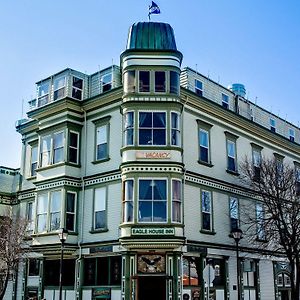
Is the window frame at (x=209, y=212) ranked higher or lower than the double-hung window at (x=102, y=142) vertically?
lower

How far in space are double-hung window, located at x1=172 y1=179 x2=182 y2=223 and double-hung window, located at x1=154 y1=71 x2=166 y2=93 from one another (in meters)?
5.15

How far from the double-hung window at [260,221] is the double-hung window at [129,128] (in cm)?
1036

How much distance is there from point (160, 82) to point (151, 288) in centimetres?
1117

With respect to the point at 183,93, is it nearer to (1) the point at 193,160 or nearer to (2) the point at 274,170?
(1) the point at 193,160

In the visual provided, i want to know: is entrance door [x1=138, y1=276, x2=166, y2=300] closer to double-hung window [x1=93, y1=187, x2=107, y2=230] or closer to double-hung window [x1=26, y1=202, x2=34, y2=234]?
double-hung window [x1=93, y1=187, x2=107, y2=230]

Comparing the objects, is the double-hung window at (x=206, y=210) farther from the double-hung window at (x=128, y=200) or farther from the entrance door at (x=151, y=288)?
the double-hung window at (x=128, y=200)

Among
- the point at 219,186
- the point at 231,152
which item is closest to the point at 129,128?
the point at 219,186

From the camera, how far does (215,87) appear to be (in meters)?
34.7

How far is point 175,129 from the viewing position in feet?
91.5

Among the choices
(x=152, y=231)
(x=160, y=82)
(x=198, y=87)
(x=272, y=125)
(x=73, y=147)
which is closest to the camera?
(x=152, y=231)

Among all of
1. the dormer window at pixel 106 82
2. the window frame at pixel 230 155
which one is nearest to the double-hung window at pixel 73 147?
the dormer window at pixel 106 82

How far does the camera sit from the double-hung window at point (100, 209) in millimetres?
29266

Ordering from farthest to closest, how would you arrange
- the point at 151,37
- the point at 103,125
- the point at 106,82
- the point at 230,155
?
the point at 230,155
the point at 106,82
the point at 103,125
the point at 151,37

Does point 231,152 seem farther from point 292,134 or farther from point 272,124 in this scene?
point 292,134
